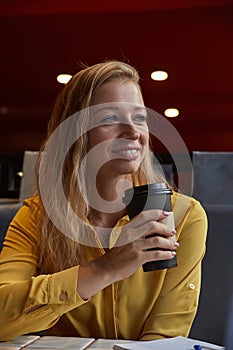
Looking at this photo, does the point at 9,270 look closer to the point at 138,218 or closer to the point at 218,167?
the point at 138,218

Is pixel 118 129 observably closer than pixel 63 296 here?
No

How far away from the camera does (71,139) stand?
1.29m

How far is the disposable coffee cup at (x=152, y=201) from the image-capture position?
97 cm

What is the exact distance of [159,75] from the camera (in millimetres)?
5820

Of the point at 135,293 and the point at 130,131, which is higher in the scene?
the point at 130,131

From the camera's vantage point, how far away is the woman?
1181 mm

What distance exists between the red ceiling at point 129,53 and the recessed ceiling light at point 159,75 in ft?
0.16

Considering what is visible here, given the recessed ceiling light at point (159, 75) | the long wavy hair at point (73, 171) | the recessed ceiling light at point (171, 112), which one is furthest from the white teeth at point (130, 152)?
the recessed ceiling light at point (171, 112)

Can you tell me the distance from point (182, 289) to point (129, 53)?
4.44 metres

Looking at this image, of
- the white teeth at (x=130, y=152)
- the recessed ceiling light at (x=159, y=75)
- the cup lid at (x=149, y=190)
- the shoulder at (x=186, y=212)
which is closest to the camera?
the cup lid at (x=149, y=190)

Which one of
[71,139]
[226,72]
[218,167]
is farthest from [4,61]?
[71,139]

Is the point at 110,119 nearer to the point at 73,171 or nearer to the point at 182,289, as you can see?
the point at 73,171

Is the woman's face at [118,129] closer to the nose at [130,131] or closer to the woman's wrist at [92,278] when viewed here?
the nose at [130,131]

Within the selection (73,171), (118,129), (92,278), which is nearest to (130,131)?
(118,129)
